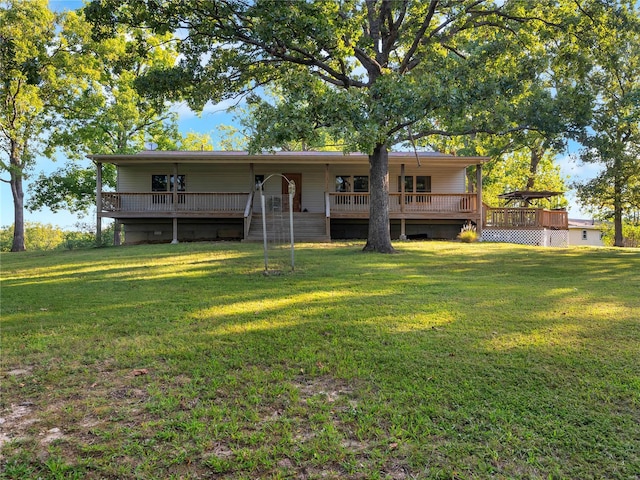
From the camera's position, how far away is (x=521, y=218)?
59.5 ft

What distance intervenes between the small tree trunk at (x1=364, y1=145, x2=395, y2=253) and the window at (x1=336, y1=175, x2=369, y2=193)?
24.9 ft

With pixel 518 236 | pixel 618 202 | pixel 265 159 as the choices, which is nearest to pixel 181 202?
pixel 265 159

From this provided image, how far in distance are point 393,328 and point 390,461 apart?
7.51 ft

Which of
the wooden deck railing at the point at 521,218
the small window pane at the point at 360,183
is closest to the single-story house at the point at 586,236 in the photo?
the wooden deck railing at the point at 521,218

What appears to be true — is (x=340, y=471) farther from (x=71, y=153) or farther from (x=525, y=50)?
(x=71, y=153)

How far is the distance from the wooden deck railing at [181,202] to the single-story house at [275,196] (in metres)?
0.04

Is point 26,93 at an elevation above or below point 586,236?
above

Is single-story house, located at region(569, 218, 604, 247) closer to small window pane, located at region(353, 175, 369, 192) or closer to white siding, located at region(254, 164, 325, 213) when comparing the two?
small window pane, located at region(353, 175, 369, 192)

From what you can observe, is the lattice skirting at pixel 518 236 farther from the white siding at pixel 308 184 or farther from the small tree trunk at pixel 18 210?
the small tree trunk at pixel 18 210

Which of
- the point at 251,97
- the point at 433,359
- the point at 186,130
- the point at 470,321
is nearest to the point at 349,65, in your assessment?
the point at 251,97

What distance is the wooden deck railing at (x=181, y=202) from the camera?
17.3m

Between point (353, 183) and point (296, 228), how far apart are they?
485 centimetres

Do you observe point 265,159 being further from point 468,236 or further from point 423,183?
point 468,236

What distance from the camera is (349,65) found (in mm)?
14016
